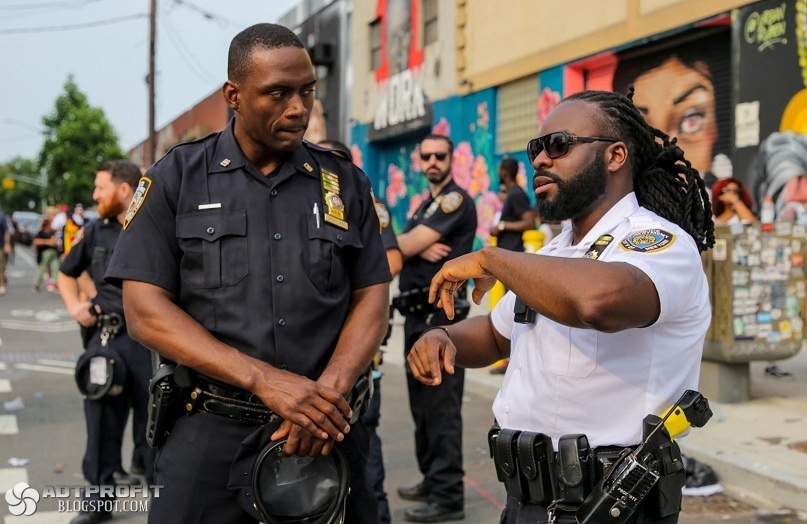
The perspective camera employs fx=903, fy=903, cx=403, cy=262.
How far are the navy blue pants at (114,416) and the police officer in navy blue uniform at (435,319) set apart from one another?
62.4 inches

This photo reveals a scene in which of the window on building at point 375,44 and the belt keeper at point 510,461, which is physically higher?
the window on building at point 375,44

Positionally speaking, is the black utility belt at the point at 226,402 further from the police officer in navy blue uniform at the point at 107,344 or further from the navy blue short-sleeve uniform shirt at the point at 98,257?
the navy blue short-sleeve uniform shirt at the point at 98,257

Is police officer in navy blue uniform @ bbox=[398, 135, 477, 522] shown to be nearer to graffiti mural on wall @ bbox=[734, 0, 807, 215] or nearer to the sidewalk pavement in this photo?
the sidewalk pavement

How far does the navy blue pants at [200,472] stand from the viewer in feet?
8.66

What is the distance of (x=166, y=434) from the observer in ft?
9.15

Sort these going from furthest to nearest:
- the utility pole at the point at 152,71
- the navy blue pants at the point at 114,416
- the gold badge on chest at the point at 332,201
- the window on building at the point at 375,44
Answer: the utility pole at the point at 152,71
the window on building at the point at 375,44
the navy blue pants at the point at 114,416
the gold badge on chest at the point at 332,201

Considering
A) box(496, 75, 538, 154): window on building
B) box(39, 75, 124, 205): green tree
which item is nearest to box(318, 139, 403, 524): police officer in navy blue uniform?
box(496, 75, 538, 154): window on building

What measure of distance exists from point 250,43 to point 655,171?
127 centimetres

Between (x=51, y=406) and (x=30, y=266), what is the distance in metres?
28.2

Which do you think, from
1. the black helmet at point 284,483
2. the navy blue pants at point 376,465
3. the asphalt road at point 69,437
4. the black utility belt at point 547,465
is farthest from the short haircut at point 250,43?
the asphalt road at point 69,437

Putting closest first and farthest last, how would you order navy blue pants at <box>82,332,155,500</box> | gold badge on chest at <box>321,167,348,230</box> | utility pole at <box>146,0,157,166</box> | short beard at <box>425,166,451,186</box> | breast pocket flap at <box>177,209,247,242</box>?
breast pocket flap at <box>177,209,247,242</box>
gold badge on chest at <box>321,167,348,230</box>
navy blue pants at <box>82,332,155,500</box>
short beard at <box>425,166,451,186</box>
utility pole at <box>146,0,157,166</box>

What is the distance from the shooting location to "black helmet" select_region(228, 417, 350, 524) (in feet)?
8.46

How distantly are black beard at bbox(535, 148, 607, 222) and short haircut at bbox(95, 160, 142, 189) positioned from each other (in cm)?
360

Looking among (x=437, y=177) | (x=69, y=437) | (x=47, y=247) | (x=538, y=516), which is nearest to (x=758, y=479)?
(x=437, y=177)
